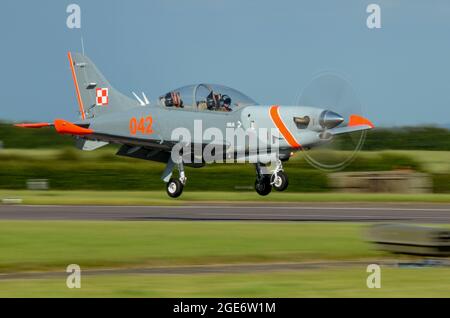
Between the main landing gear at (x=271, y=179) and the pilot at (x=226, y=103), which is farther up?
the pilot at (x=226, y=103)

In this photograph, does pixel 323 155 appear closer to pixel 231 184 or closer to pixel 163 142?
pixel 163 142

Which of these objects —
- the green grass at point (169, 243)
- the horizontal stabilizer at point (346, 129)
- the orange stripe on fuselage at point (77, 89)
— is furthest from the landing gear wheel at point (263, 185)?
the orange stripe on fuselage at point (77, 89)

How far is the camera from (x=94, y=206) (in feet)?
106

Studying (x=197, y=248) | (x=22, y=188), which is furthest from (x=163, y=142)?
(x=22, y=188)

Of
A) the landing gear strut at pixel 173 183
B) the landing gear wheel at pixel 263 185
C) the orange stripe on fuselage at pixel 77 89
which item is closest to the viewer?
the landing gear wheel at pixel 263 185

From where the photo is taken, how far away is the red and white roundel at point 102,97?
30.7 metres

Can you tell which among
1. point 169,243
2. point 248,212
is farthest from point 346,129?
point 169,243

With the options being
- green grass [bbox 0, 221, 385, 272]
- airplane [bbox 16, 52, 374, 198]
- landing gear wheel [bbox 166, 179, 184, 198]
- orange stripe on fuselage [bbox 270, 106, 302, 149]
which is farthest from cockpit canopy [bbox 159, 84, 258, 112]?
green grass [bbox 0, 221, 385, 272]

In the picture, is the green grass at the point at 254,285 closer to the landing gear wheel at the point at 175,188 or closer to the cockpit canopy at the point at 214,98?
the cockpit canopy at the point at 214,98

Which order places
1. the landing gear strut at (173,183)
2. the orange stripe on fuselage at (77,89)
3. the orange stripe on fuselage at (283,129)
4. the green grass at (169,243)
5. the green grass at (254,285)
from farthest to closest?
A: the orange stripe on fuselage at (77,89) < the landing gear strut at (173,183) < the orange stripe on fuselage at (283,129) < the green grass at (169,243) < the green grass at (254,285)

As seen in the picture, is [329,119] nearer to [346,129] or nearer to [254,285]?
[346,129]

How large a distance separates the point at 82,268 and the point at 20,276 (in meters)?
1.35

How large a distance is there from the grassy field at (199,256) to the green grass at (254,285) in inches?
0.5

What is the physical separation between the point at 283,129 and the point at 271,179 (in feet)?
4.50
